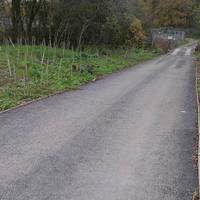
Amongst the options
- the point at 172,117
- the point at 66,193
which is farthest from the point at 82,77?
the point at 66,193

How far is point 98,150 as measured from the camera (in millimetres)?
7059

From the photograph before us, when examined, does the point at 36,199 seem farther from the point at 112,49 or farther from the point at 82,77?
the point at 112,49

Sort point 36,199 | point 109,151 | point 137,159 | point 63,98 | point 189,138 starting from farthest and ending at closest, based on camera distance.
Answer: point 63,98, point 189,138, point 109,151, point 137,159, point 36,199

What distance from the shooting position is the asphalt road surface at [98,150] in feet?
17.4

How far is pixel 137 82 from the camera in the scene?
703 inches

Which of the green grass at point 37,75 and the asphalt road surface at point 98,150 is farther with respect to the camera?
the green grass at point 37,75

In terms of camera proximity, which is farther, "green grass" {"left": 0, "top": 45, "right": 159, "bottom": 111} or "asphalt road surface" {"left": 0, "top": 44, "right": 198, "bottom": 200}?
"green grass" {"left": 0, "top": 45, "right": 159, "bottom": 111}

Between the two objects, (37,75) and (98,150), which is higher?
(37,75)

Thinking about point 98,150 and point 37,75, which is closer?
point 98,150

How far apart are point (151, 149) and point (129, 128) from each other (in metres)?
1.62

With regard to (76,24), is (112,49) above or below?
below

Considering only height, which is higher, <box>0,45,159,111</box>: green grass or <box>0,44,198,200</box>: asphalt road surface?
<box>0,45,159,111</box>: green grass

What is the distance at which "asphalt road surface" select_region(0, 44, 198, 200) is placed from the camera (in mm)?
5289

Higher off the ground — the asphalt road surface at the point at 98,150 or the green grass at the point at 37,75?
the green grass at the point at 37,75
